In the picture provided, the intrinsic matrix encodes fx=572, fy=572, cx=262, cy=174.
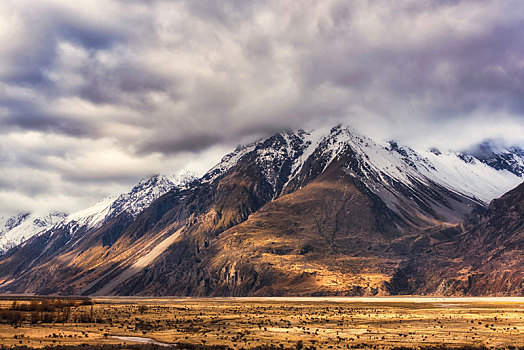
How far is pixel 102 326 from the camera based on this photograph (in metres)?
117

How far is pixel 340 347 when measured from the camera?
282 ft

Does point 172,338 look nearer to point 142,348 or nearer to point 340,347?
point 142,348

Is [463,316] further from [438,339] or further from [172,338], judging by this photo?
[172,338]

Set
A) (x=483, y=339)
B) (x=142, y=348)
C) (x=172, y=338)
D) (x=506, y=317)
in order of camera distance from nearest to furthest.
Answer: (x=142, y=348)
(x=483, y=339)
(x=172, y=338)
(x=506, y=317)

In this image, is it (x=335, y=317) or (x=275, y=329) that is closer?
(x=275, y=329)

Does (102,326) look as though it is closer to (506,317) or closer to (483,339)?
(483,339)

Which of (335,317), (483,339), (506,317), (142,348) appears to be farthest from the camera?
(335,317)

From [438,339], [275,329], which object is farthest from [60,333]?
[438,339]

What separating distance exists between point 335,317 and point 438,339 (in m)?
48.7

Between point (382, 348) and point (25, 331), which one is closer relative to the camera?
point (382, 348)

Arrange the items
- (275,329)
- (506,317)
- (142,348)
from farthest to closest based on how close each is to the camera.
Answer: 1. (506,317)
2. (275,329)
3. (142,348)

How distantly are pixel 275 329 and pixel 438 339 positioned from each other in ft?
106

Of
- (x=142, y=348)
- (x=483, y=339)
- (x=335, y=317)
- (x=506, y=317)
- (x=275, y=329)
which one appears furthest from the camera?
(x=335, y=317)

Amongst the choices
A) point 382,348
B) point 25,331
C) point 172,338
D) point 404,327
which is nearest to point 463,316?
point 404,327
